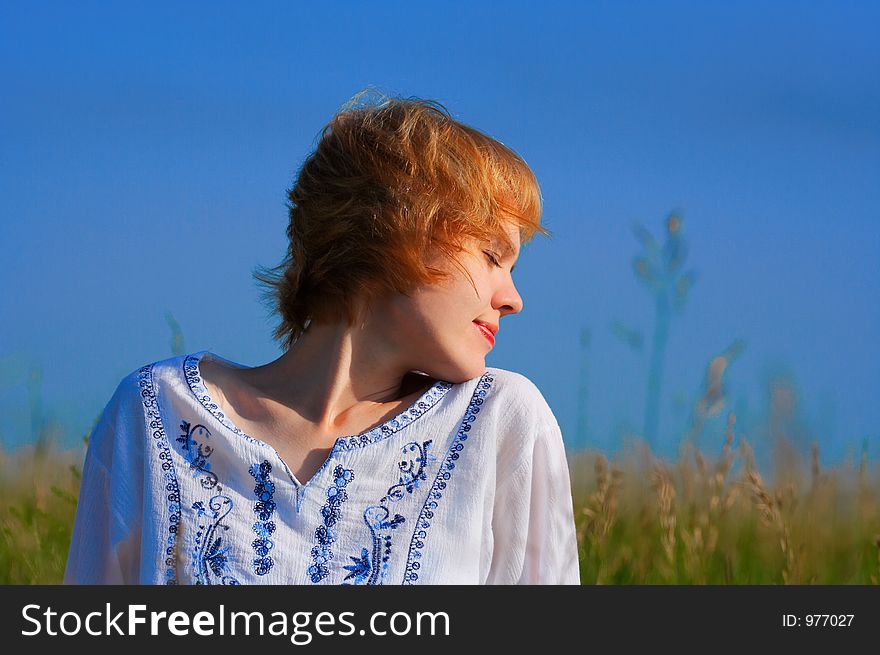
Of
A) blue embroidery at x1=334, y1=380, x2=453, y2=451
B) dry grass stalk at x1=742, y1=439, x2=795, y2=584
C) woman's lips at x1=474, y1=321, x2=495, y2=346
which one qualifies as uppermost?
woman's lips at x1=474, y1=321, x2=495, y2=346

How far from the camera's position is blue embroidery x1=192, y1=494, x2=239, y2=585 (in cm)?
209

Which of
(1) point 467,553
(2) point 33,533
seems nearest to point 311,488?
(1) point 467,553

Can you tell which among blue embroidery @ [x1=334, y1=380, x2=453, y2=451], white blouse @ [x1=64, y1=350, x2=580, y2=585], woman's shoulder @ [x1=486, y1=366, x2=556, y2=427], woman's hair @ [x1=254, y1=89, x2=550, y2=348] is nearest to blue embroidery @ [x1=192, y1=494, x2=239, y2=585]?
white blouse @ [x1=64, y1=350, x2=580, y2=585]

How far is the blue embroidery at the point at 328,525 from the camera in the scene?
81.2 inches

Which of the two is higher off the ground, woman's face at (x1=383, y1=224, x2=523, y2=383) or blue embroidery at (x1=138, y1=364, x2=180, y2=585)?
woman's face at (x1=383, y1=224, x2=523, y2=383)

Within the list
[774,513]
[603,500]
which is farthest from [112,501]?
[774,513]

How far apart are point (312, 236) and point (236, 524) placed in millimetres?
584

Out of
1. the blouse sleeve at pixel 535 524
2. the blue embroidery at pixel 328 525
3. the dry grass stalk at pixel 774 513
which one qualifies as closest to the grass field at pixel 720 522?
the dry grass stalk at pixel 774 513

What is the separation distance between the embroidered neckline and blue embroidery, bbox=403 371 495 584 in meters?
0.07

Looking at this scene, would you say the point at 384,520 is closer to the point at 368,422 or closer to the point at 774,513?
the point at 368,422

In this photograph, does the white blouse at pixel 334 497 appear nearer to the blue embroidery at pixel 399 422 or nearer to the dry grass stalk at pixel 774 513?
→ the blue embroidery at pixel 399 422

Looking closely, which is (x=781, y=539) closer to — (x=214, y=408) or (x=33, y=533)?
(x=214, y=408)

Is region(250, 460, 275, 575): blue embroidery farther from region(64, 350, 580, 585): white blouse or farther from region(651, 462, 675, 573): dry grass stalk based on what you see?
region(651, 462, 675, 573): dry grass stalk

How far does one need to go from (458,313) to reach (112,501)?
0.79 metres
